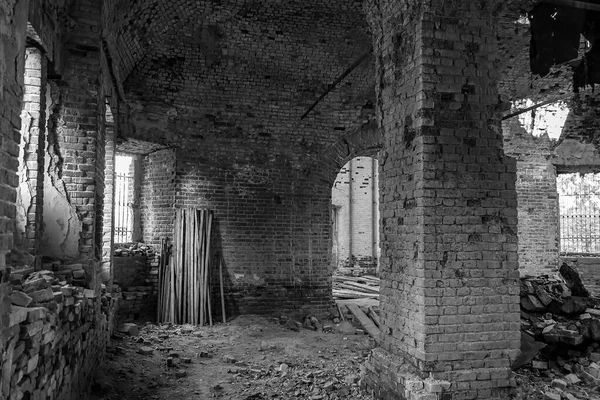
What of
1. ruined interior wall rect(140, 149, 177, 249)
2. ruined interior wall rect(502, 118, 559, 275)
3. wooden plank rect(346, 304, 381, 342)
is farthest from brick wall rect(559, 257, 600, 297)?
ruined interior wall rect(140, 149, 177, 249)

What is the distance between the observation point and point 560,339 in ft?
19.9

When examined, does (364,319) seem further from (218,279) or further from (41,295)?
(41,295)

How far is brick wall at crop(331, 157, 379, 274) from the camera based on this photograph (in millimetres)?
17938

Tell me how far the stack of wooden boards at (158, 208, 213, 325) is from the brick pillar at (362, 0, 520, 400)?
5.27m

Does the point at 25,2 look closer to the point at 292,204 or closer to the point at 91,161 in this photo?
the point at 91,161

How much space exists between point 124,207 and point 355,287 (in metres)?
7.20

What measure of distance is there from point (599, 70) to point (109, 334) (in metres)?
7.13

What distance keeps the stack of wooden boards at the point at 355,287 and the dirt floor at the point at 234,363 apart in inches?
138

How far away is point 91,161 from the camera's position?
586cm

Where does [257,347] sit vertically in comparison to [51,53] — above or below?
below

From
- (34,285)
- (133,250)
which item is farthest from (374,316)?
(34,285)

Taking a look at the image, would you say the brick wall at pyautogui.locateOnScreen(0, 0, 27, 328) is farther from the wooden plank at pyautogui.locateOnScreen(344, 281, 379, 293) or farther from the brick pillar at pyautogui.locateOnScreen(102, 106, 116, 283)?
the wooden plank at pyautogui.locateOnScreen(344, 281, 379, 293)

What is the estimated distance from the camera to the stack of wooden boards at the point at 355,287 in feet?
42.4

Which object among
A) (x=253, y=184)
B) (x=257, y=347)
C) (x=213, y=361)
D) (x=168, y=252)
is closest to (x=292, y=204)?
(x=253, y=184)
